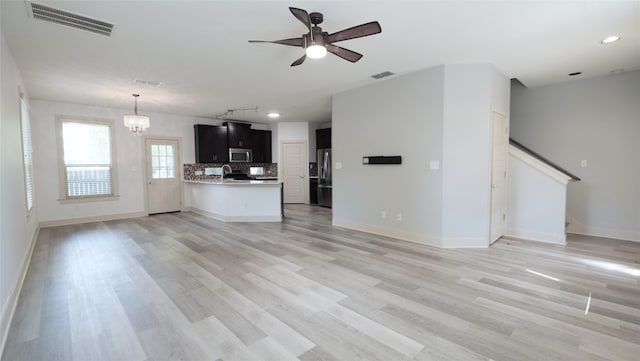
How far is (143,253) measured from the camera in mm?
4020

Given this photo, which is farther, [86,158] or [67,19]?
[86,158]

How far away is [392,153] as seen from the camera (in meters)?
4.73

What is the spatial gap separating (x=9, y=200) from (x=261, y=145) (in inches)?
257

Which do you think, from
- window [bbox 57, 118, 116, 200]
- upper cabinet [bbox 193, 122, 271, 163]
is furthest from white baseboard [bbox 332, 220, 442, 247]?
window [bbox 57, 118, 116, 200]

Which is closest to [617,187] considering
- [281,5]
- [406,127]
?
[406,127]

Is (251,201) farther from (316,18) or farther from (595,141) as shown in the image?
(595,141)

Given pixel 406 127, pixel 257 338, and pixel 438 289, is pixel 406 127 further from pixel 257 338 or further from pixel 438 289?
pixel 257 338

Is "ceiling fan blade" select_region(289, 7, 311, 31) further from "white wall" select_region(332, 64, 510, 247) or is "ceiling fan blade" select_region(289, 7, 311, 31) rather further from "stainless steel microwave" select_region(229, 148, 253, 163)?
"stainless steel microwave" select_region(229, 148, 253, 163)

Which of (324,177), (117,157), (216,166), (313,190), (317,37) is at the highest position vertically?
(317,37)

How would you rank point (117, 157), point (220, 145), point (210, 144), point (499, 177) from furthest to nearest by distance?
point (220, 145) → point (210, 144) → point (117, 157) → point (499, 177)

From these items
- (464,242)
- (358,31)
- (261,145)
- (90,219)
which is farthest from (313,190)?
(358,31)

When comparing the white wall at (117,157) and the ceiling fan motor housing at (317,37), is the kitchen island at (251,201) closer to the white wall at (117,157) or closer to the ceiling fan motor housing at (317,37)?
the white wall at (117,157)

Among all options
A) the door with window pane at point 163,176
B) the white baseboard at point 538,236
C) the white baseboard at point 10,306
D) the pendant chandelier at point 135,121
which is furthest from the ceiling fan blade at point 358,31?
the door with window pane at point 163,176

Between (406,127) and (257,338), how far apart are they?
3.68 metres
